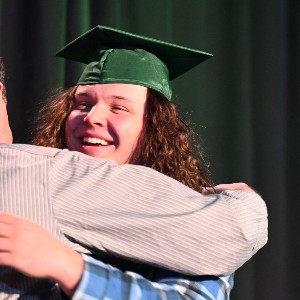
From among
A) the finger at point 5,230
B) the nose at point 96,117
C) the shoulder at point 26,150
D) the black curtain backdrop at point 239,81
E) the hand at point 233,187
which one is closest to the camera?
the finger at point 5,230

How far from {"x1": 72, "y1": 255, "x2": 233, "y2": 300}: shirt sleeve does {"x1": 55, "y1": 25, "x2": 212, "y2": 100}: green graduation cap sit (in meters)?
0.58

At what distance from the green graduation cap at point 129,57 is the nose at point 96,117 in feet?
0.24

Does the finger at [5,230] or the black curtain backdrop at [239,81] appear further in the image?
the black curtain backdrop at [239,81]

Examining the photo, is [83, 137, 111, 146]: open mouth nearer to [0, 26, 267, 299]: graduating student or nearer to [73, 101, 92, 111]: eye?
[73, 101, 92, 111]: eye

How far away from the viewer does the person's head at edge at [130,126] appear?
1.52 metres

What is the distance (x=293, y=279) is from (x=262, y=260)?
5.8 inches

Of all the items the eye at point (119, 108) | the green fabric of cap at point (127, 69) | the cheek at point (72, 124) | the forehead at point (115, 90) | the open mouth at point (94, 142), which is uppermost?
the green fabric of cap at point (127, 69)

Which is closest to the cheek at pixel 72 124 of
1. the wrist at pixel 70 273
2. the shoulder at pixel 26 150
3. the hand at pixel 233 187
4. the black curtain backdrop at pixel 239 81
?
the hand at pixel 233 187

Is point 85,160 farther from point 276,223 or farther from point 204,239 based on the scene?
point 276,223

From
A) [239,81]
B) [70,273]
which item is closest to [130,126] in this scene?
[70,273]

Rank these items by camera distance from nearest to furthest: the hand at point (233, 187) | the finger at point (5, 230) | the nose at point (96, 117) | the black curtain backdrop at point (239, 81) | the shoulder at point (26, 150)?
the finger at point (5, 230), the shoulder at point (26, 150), the hand at point (233, 187), the nose at point (96, 117), the black curtain backdrop at point (239, 81)

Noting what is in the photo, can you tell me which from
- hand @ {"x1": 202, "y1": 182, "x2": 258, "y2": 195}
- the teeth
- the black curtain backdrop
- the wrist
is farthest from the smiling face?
the black curtain backdrop

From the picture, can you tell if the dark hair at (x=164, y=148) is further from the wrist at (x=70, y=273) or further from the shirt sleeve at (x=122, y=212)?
the wrist at (x=70, y=273)

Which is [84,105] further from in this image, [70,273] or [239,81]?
[239,81]
